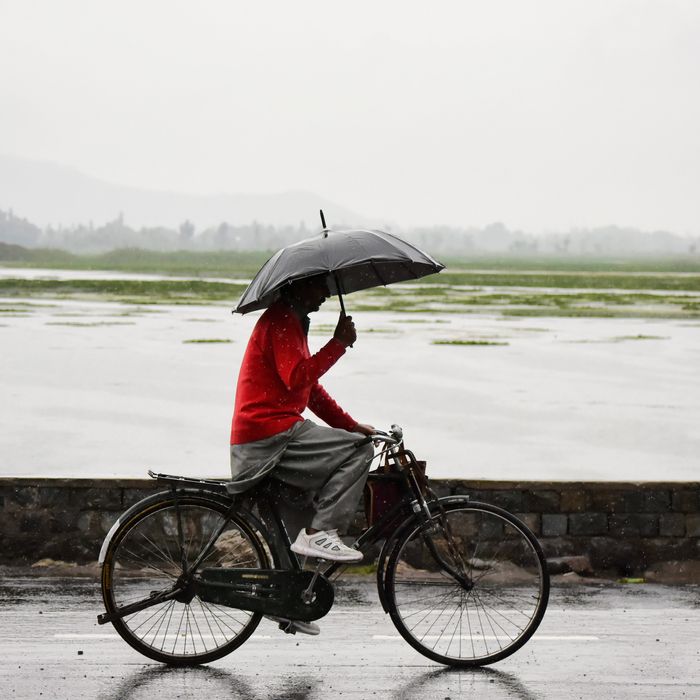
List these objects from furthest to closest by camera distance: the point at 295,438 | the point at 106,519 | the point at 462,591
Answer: the point at 106,519 → the point at 462,591 → the point at 295,438

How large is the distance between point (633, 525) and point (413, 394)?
566 inches

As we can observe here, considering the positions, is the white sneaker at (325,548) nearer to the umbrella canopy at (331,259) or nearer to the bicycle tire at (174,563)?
the bicycle tire at (174,563)

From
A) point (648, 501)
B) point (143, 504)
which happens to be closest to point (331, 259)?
point (143, 504)

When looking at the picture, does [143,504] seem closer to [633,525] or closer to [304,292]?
[304,292]

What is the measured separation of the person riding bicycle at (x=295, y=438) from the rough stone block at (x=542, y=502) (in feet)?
9.62

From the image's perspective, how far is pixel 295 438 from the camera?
5418 mm

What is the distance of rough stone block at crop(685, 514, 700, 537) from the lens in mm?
8203

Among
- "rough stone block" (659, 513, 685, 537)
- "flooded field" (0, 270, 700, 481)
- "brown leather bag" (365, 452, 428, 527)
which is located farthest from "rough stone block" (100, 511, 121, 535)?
"flooded field" (0, 270, 700, 481)

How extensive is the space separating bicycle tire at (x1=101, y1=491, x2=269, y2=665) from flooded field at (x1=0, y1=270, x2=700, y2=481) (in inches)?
209

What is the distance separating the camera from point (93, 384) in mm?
23562

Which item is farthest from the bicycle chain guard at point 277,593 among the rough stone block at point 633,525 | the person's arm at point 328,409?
the rough stone block at point 633,525

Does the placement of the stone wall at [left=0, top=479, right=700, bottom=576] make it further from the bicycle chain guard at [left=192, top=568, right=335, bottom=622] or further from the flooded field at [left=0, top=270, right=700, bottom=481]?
the bicycle chain guard at [left=192, top=568, right=335, bottom=622]

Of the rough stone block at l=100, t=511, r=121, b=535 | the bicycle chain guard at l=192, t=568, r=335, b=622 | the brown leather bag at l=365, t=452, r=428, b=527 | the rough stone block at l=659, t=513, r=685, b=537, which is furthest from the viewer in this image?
the rough stone block at l=659, t=513, r=685, b=537

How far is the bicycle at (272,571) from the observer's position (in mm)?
5512
